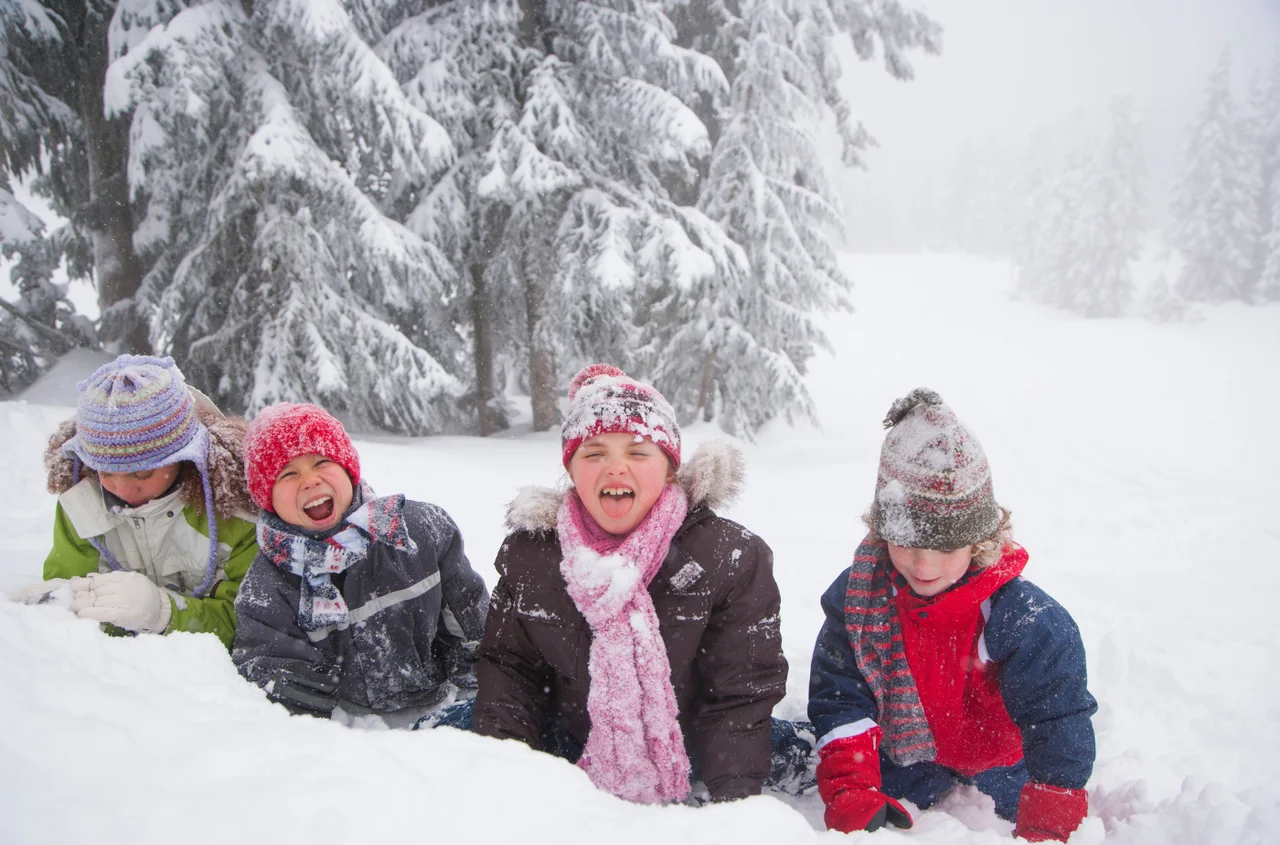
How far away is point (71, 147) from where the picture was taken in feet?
30.1

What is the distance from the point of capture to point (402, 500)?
2.81 metres

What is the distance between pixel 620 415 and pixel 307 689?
5.17 feet

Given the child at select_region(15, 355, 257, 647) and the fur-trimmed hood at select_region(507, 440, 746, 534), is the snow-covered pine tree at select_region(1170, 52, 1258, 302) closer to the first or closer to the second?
the fur-trimmed hood at select_region(507, 440, 746, 534)

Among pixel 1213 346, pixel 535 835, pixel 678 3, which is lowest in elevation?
pixel 1213 346

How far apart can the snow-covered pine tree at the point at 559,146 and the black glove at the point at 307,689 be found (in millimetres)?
6487

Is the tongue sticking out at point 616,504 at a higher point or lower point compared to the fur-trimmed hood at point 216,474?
higher

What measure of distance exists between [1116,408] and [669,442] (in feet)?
62.2

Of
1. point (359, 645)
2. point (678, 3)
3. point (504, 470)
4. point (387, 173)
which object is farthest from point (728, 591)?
point (678, 3)

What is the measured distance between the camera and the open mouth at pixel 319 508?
8.55ft

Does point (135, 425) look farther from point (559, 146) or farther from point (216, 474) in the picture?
point (559, 146)

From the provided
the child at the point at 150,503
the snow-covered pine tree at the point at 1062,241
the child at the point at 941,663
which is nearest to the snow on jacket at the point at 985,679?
the child at the point at 941,663

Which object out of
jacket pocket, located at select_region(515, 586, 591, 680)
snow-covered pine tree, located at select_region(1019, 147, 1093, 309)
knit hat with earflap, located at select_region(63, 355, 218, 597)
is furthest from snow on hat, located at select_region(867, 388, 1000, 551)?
→ snow-covered pine tree, located at select_region(1019, 147, 1093, 309)

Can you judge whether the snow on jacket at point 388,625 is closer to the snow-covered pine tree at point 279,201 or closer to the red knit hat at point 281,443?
the red knit hat at point 281,443

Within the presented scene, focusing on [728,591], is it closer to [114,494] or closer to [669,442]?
[669,442]
